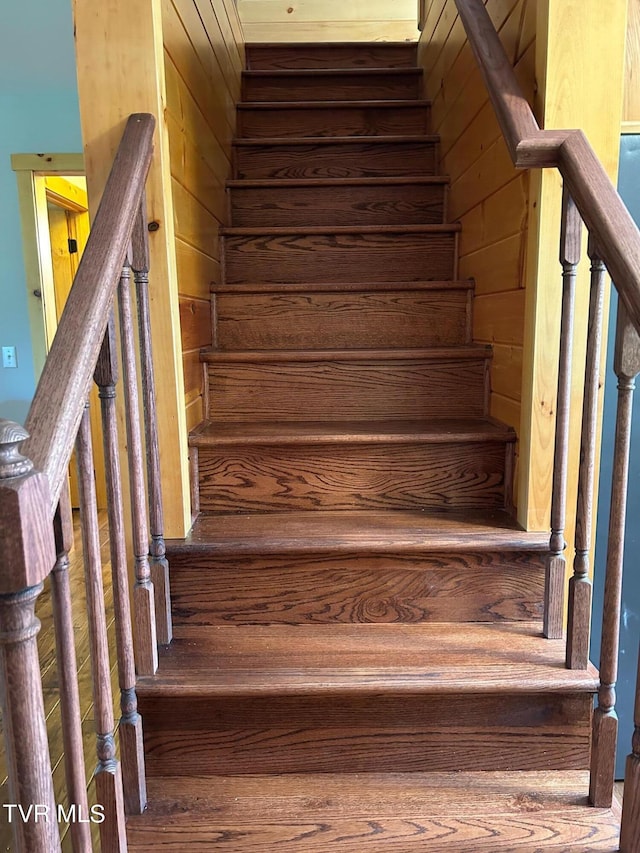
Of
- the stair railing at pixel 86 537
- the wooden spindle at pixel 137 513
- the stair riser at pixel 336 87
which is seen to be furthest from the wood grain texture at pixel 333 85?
the wooden spindle at pixel 137 513

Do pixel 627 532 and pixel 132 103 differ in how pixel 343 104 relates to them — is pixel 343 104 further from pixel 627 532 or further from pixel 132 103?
pixel 627 532

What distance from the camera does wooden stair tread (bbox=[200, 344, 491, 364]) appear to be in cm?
178

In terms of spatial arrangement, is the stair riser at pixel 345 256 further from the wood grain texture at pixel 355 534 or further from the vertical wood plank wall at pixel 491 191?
the wood grain texture at pixel 355 534

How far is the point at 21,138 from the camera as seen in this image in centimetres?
348

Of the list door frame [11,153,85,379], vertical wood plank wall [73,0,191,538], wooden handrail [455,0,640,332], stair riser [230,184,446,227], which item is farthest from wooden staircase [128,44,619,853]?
door frame [11,153,85,379]

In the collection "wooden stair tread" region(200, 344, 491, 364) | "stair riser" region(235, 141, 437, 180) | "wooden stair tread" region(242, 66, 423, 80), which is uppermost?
"wooden stair tread" region(242, 66, 423, 80)

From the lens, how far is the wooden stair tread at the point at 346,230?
2104 mm

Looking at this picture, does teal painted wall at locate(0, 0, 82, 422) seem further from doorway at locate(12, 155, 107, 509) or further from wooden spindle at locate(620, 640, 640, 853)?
wooden spindle at locate(620, 640, 640, 853)

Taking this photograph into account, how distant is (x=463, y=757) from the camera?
130cm

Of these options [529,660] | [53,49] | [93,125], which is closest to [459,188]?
[93,125]

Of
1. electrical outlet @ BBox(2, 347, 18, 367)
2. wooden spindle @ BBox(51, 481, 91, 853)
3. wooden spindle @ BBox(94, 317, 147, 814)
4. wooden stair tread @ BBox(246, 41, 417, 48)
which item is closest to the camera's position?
wooden spindle @ BBox(51, 481, 91, 853)

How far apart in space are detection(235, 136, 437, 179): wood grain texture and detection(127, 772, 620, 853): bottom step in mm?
2076

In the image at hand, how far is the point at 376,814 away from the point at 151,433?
87cm

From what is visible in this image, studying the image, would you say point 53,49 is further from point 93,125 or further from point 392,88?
point 93,125
